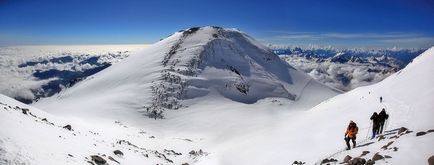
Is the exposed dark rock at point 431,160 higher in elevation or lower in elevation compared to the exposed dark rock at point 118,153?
higher

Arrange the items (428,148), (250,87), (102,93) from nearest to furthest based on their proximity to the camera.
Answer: (428,148)
(102,93)
(250,87)

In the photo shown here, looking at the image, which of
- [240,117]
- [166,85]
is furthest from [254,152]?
[166,85]

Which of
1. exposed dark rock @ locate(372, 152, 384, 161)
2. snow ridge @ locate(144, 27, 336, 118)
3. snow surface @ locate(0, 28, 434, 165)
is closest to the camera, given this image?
exposed dark rock @ locate(372, 152, 384, 161)

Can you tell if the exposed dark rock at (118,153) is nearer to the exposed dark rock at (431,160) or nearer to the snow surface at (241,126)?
the snow surface at (241,126)

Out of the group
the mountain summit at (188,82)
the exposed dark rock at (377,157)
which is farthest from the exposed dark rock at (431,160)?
the mountain summit at (188,82)

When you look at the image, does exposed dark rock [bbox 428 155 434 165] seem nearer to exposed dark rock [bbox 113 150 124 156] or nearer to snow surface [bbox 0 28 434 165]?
snow surface [bbox 0 28 434 165]

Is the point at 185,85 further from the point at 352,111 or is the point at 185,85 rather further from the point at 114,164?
the point at 114,164

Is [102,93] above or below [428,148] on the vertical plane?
below

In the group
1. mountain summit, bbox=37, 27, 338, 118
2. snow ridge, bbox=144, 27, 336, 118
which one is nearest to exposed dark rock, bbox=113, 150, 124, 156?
mountain summit, bbox=37, 27, 338, 118
